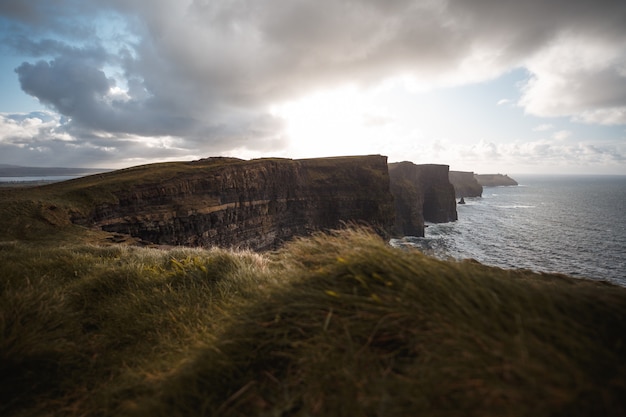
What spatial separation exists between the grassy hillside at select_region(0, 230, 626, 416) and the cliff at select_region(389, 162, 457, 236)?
236ft

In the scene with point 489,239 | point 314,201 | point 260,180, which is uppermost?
point 260,180

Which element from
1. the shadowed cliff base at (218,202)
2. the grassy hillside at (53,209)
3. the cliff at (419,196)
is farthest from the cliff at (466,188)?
the grassy hillside at (53,209)

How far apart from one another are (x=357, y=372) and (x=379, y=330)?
446 mm

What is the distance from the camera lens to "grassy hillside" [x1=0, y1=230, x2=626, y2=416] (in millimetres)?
1644

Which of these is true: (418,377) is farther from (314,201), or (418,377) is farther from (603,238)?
(603,238)

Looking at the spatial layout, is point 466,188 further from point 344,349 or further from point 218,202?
point 344,349

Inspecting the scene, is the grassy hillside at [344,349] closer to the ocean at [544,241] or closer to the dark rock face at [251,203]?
the ocean at [544,241]

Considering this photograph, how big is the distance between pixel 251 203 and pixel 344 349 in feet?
180

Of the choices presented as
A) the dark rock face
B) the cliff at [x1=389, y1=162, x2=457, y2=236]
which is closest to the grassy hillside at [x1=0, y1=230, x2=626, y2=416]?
the dark rock face

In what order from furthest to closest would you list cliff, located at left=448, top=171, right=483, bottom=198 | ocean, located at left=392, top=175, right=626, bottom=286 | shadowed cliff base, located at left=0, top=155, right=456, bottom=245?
1. cliff, located at left=448, top=171, right=483, bottom=198
2. ocean, located at left=392, top=175, right=626, bottom=286
3. shadowed cliff base, located at left=0, top=155, right=456, bottom=245

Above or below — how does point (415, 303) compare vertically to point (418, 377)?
above

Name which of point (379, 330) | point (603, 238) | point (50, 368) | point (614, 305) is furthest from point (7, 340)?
point (603, 238)

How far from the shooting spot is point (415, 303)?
237 cm

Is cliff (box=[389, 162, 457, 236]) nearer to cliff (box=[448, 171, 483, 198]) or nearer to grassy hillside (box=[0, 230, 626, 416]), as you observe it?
grassy hillside (box=[0, 230, 626, 416])
